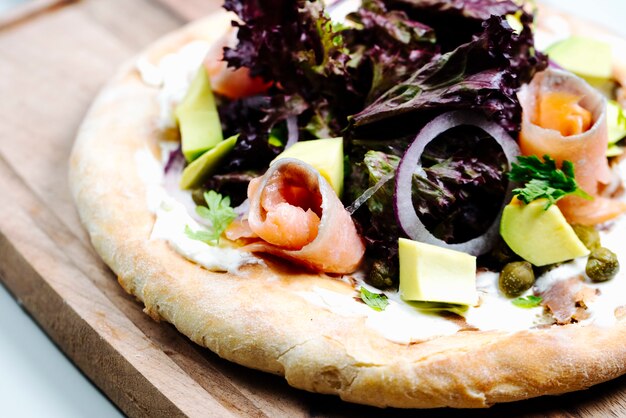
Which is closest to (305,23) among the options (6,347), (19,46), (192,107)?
(192,107)

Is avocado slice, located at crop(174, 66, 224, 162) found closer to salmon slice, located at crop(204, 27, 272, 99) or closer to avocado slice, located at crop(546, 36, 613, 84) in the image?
salmon slice, located at crop(204, 27, 272, 99)

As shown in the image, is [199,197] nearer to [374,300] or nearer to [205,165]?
[205,165]

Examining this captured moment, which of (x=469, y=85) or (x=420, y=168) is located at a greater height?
(x=469, y=85)

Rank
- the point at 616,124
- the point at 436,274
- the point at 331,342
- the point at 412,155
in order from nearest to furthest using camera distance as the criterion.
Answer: the point at 331,342 → the point at 436,274 → the point at 412,155 → the point at 616,124

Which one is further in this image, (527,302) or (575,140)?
(575,140)

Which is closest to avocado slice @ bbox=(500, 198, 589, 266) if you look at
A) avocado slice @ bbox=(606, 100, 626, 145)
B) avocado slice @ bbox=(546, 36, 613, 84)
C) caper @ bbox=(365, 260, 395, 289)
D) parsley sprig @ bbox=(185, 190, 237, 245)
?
caper @ bbox=(365, 260, 395, 289)

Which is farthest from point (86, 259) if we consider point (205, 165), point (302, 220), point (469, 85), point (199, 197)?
point (469, 85)
